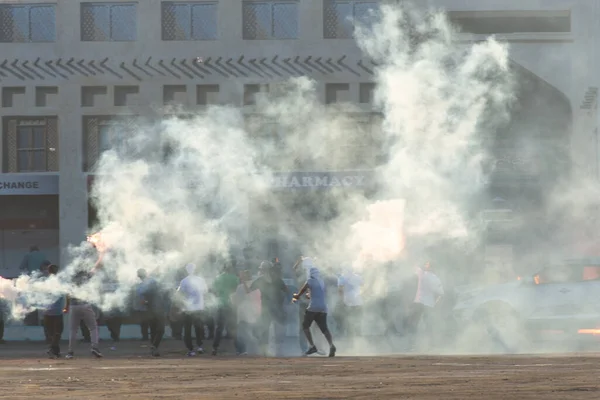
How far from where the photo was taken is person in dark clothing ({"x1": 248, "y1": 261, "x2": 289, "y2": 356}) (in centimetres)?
2534

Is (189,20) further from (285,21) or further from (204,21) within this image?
(285,21)

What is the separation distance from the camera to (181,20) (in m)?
41.1

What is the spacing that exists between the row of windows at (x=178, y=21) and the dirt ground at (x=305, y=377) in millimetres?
18534

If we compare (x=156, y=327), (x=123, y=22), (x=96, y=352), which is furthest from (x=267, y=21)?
(x=96, y=352)

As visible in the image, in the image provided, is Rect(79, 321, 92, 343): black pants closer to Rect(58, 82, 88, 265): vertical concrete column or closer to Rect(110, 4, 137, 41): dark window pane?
Rect(58, 82, 88, 265): vertical concrete column

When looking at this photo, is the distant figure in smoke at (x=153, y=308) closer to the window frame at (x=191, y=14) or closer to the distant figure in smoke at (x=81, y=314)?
the distant figure in smoke at (x=81, y=314)

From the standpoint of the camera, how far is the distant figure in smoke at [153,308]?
2503 centimetres

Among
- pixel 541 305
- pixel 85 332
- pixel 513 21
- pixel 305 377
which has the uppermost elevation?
pixel 513 21

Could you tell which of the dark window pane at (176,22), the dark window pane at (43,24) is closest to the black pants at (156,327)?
Answer: the dark window pane at (176,22)

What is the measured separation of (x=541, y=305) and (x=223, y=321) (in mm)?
6175

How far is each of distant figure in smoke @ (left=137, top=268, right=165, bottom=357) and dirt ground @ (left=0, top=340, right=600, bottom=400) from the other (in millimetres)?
792

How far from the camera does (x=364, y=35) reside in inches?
Result: 1563

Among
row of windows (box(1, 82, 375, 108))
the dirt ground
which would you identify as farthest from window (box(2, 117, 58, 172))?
the dirt ground

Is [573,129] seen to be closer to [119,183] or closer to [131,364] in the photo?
[119,183]
